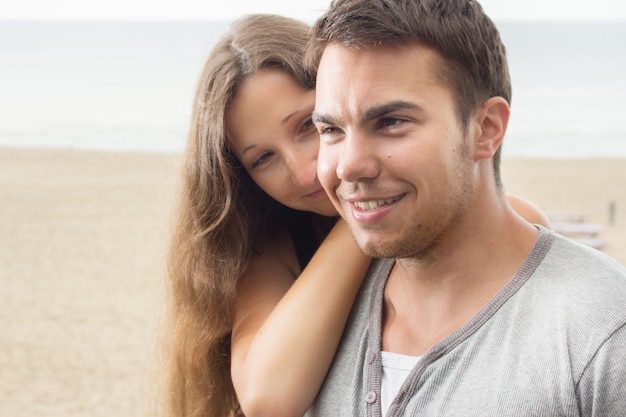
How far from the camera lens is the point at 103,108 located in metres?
47.2

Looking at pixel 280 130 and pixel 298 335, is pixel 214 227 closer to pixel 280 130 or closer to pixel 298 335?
pixel 280 130

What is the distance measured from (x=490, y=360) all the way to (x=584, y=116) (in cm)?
Result: 4097

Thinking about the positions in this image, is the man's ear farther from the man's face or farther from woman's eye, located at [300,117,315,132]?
woman's eye, located at [300,117,315,132]

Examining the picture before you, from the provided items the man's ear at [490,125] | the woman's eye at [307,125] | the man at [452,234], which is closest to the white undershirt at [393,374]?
the man at [452,234]

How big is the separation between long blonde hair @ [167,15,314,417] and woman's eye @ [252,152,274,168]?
8 cm

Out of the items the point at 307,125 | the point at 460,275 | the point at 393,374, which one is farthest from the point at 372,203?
the point at 307,125

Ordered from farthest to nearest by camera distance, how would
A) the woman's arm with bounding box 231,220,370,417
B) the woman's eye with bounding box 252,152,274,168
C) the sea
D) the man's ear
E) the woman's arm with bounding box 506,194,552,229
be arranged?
the sea
the woman's eye with bounding box 252,152,274,168
the woman's arm with bounding box 506,194,552,229
the woman's arm with bounding box 231,220,370,417
the man's ear

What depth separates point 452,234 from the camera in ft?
7.06

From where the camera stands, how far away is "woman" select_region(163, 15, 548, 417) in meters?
2.50

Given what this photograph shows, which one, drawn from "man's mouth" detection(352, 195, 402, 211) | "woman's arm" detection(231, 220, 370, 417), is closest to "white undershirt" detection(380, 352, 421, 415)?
"woman's arm" detection(231, 220, 370, 417)

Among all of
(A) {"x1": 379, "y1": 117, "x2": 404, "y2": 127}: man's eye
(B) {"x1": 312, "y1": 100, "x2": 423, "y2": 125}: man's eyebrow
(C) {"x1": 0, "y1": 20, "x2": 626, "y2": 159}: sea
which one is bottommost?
(C) {"x1": 0, "y1": 20, "x2": 626, "y2": 159}: sea

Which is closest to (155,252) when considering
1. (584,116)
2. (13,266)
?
(13,266)

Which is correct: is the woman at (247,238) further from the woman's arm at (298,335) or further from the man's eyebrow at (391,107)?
the man's eyebrow at (391,107)

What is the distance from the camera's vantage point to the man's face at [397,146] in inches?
78.6
